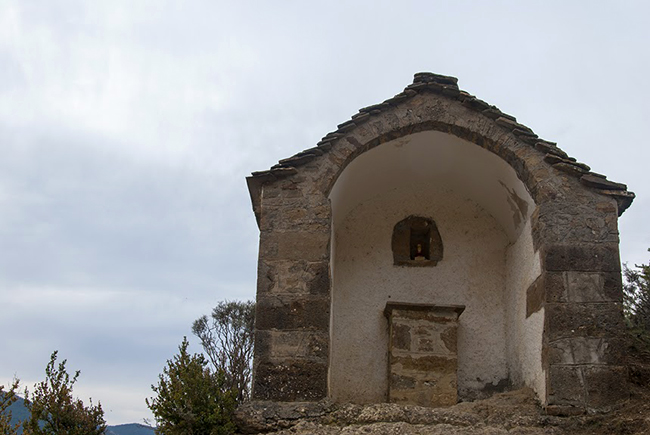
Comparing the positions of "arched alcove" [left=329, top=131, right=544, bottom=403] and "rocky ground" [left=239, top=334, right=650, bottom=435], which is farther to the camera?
"arched alcove" [left=329, top=131, right=544, bottom=403]

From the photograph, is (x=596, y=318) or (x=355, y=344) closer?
(x=596, y=318)

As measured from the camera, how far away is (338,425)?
639 cm

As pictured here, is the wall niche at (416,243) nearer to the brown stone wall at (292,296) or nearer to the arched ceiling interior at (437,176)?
the arched ceiling interior at (437,176)

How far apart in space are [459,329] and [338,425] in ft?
8.08

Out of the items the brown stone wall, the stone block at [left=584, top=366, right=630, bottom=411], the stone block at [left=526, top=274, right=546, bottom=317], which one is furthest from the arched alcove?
the stone block at [left=584, top=366, right=630, bottom=411]

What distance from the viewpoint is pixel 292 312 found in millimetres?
6910

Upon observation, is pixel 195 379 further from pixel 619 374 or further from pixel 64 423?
pixel 619 374

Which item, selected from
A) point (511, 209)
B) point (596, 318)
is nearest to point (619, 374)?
point (596, 318)

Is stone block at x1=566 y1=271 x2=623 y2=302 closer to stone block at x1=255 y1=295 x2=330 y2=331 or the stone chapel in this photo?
the stone chapel

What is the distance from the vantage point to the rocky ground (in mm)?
6199

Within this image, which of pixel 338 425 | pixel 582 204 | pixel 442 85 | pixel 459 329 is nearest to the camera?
pixel 338 425

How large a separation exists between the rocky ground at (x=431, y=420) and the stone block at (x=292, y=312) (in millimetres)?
753

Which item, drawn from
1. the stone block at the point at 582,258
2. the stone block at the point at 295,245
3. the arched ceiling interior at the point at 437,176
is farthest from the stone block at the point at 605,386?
the stone block at the point at 295,245

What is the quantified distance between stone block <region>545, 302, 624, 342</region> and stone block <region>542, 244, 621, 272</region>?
36 centimetres
